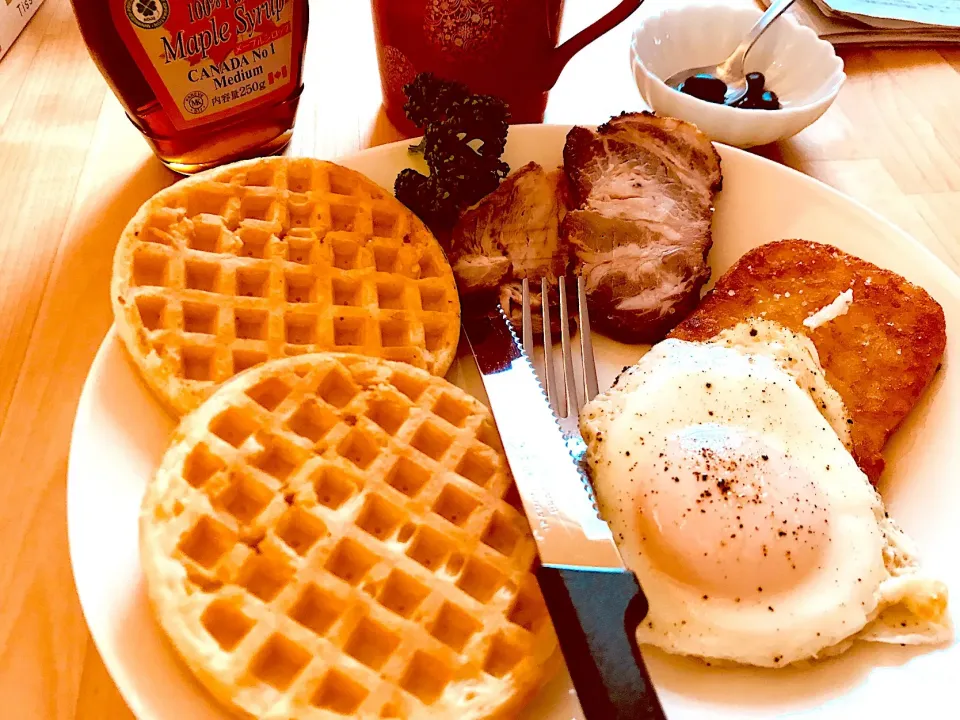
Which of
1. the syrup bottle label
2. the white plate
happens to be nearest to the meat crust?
the white plate

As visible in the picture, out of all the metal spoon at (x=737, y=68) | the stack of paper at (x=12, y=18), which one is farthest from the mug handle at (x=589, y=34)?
the stack of paper at (x=12, y=18)

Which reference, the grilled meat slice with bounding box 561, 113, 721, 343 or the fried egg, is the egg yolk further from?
the grilled meat slice with bounding box 561, 113, 721, 343

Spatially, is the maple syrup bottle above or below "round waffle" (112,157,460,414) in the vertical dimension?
above

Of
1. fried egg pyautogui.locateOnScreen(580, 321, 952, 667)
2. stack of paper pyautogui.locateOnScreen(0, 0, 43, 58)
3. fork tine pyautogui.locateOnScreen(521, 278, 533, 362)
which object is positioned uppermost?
stack of paper pyautogui.locateOnScreen(0, 0, 43, 58)

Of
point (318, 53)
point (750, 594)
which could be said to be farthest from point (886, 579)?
point (318, 53)

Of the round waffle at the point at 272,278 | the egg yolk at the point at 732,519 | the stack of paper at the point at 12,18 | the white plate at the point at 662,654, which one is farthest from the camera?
the stack of paper at the point at 12,18

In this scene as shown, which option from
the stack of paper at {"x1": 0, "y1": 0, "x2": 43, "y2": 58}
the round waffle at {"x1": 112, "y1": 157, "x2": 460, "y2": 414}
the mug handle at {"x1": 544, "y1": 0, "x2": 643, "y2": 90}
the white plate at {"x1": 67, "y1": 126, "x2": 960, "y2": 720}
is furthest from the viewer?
the stack of paper at {"x1": 0, "y1": 0, "x2": 43, "y2": 58}

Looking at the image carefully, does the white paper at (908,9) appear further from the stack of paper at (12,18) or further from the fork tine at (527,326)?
the stack of paper at (12,18)

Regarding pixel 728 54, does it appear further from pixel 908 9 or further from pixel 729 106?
pixel 908 9
